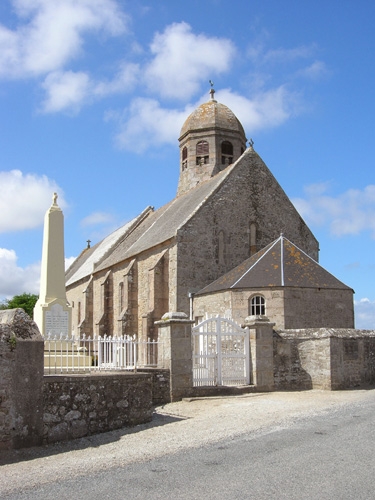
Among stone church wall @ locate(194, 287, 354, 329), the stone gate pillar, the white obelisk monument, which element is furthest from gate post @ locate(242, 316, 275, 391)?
the stone gate pillar

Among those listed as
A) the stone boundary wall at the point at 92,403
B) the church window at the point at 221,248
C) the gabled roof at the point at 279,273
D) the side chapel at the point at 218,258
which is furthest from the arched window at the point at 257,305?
the stone boundary wall at the point at 92,403

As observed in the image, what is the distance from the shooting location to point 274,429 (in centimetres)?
923

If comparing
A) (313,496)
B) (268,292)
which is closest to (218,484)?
(313,496)

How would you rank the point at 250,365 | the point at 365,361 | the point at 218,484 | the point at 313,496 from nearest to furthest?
1. the point at 313,496
2. the point at 218,484
3. the point at 250,365
4. the point at 365,361

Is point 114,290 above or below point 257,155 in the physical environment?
below

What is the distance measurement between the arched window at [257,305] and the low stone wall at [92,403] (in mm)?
12068

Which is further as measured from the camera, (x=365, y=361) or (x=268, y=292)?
(x=268, y=292)

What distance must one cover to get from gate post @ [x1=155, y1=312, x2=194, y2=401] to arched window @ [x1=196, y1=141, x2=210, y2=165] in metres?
21.8

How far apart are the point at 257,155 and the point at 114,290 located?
12244mm

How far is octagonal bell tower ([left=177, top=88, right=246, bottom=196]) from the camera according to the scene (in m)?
33.6

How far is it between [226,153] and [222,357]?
70.3 feet

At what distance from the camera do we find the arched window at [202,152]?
111 ft

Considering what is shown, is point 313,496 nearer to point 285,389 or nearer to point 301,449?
point 301,449

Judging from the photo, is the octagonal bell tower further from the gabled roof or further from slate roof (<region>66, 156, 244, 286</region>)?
the gabled roof
